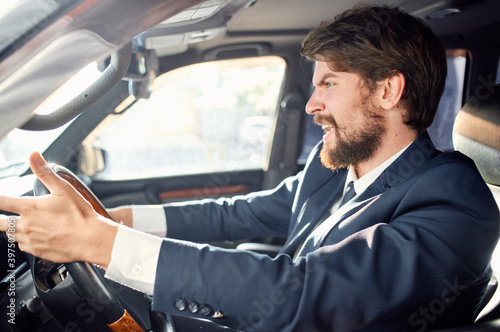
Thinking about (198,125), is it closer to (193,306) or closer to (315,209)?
(315,209)

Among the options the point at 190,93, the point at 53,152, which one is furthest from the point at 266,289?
the point at 190,93

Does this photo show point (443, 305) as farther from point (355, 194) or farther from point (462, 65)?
point (462, 65)

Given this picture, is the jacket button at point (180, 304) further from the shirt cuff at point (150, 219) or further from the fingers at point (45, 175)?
the shirt cuff at point (150, 219)

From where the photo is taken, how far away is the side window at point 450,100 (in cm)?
255

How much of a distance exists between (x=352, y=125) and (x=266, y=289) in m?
0.64

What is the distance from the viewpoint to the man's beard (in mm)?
1349

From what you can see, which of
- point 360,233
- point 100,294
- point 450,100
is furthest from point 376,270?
point 450,100

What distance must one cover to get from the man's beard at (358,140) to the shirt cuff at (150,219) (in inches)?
27.1

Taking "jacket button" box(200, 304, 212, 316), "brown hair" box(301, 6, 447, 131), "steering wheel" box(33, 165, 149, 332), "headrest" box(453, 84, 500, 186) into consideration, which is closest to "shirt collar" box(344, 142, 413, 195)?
"brown hair" box(301, 6, 447, 131)

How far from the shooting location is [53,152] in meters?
2.13

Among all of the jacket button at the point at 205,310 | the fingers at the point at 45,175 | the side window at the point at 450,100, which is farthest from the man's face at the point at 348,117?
the side window at the point at 450,100

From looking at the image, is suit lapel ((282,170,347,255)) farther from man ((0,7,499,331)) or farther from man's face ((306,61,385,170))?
man's face ((306,61,385,170))

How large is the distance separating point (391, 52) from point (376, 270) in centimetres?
71

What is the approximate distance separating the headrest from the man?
122mm
